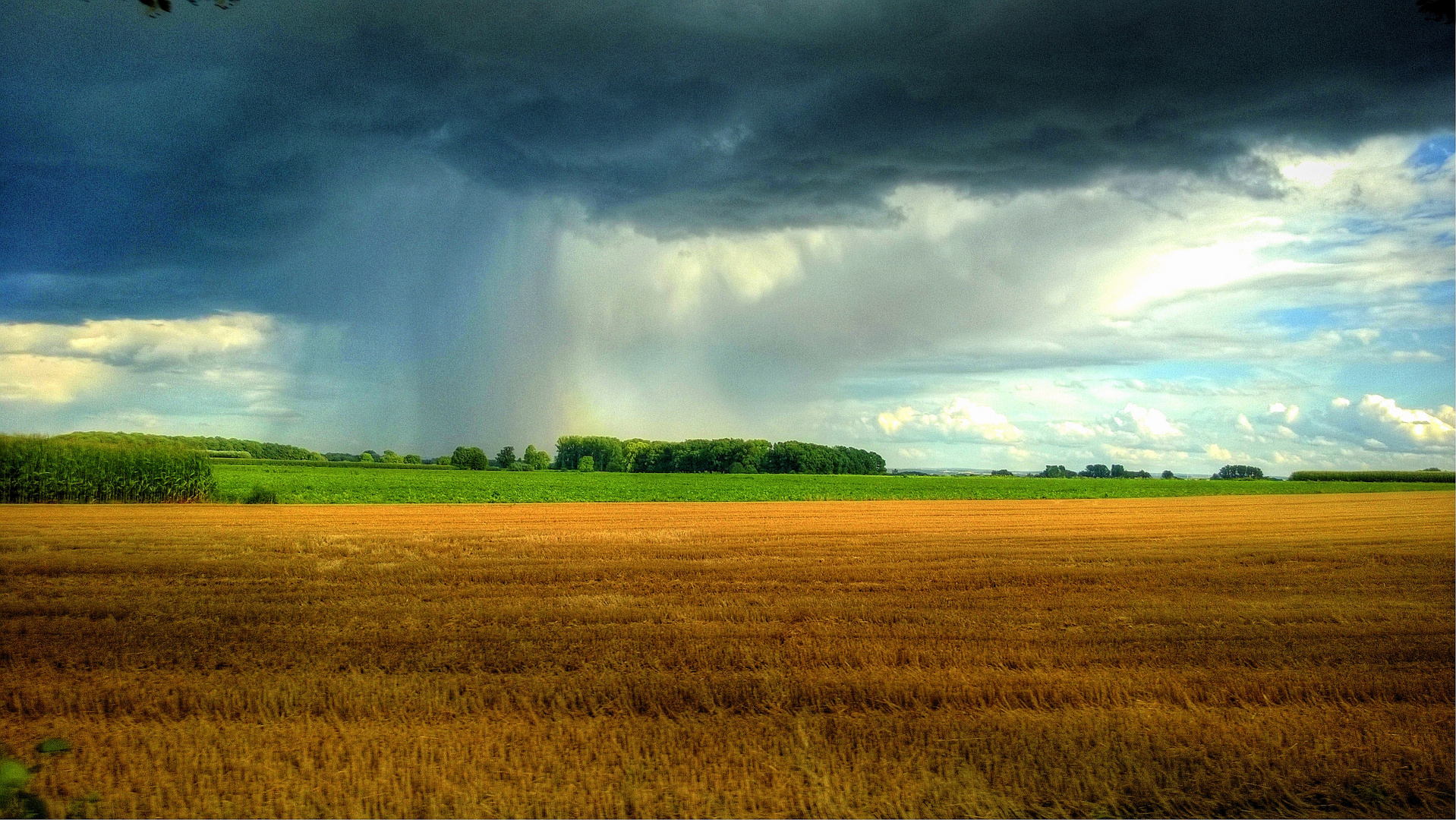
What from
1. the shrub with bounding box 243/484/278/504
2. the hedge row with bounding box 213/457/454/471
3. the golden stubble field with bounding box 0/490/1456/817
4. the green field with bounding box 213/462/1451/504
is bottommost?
the golden stubble field with bounding box 0/490/1456/817

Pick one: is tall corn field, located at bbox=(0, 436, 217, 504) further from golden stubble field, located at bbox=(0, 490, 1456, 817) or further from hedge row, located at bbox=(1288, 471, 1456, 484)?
hedge row, located at bbox=(1288, 471, 1456, 484)

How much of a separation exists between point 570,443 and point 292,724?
159 m

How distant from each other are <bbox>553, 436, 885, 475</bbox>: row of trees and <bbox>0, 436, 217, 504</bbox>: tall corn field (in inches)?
3512

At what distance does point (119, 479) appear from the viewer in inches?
2125

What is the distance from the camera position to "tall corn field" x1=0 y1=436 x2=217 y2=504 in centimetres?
4731

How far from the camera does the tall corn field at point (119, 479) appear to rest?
47.3 metres

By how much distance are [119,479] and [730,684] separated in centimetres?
5675

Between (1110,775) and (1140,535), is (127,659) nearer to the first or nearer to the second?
(1110,775)

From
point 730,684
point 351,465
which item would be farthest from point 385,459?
point 730,684

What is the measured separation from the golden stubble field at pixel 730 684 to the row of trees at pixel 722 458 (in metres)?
125

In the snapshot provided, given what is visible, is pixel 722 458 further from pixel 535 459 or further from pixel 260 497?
pixel 260 497

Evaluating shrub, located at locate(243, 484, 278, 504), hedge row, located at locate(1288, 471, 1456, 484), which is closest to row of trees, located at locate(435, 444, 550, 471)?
shrub, located at locate(243, 484, 278, 504)

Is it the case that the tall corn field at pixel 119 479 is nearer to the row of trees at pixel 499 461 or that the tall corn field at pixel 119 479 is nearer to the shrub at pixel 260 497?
the shrub at pixel 260 497

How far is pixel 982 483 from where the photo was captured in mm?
104500
